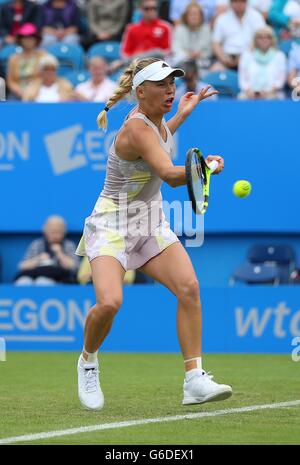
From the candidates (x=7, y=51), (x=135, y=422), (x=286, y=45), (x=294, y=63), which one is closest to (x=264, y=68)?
(x=294, y=63)

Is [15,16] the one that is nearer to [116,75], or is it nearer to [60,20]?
[60,20]

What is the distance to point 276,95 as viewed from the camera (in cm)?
1354

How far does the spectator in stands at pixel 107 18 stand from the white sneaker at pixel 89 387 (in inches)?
358

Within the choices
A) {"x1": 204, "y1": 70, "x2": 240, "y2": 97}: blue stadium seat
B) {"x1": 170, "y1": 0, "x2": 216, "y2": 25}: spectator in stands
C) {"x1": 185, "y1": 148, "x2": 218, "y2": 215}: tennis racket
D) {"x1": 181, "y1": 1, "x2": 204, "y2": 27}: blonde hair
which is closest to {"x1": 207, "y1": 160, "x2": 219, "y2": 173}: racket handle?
Answer: {"x1": 185, "y1": 148, "x2": 218, "y2": 215}: tennis racket

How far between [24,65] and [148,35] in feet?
5.33

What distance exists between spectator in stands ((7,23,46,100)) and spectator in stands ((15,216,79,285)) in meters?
2.06

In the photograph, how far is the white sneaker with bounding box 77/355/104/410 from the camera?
698 cm

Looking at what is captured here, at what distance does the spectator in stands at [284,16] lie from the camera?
1487 centimetres

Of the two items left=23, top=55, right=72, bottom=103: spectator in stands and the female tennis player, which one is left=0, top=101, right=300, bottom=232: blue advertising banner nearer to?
left=23, top=55, right=72, bottom=103: spectator in stands

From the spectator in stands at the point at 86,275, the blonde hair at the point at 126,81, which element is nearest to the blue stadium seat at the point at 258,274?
the spectator in stands at the point at 86,275

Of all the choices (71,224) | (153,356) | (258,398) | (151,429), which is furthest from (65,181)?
(151,429)

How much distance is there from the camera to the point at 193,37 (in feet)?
47.9

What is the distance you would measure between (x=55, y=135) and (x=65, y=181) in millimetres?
551
